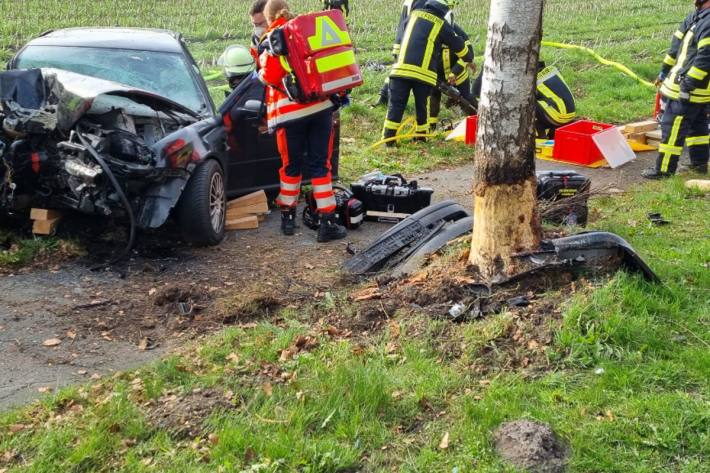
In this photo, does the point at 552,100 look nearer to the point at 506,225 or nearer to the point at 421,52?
the point at 421,52

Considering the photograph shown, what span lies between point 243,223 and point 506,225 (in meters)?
3.00

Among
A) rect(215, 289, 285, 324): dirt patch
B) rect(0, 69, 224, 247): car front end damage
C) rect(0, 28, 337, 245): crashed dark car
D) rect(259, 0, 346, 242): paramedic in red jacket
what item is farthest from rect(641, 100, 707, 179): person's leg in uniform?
rect(215, 289, 285, 324): dirt patch

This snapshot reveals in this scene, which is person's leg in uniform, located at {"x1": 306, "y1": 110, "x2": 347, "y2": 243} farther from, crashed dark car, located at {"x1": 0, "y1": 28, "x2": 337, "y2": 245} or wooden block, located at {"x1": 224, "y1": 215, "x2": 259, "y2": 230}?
wooden block, located at {"x1": 224, "y1": 215, "x2": 259, "y2": 230}

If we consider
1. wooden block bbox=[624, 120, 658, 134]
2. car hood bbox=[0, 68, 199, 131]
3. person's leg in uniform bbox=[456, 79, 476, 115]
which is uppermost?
car hood bbox=[0, 68, 199, 131]

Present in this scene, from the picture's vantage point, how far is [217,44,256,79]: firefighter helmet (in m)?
8.05

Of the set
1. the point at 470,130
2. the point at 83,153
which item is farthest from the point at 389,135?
the point at 83,153

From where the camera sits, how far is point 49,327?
4.98m

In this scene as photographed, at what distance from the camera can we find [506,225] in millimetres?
4883

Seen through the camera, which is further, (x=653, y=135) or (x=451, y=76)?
(x=451, y=76)

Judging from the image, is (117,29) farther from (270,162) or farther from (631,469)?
(631,469)

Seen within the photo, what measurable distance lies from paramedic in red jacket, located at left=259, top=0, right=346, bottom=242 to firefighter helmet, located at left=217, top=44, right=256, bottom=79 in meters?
1.25

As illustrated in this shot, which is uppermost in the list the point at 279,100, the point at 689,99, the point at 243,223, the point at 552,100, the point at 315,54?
the point at 315,54

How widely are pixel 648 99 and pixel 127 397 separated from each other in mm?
11435

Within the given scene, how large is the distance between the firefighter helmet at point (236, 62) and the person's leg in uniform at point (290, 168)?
1286mm
